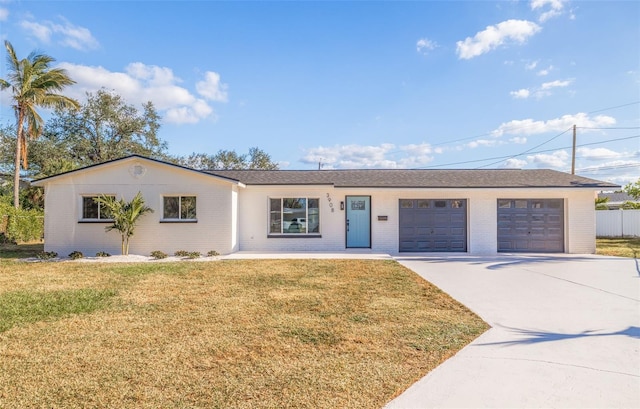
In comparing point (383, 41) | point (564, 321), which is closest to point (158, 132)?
point (383, 41)

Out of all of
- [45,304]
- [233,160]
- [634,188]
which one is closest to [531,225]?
[634,188]

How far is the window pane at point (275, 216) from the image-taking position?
1404cm

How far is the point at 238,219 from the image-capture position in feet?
45.6

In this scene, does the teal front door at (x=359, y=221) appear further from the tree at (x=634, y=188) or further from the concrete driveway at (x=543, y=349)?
the tree at (x=634, y=188)

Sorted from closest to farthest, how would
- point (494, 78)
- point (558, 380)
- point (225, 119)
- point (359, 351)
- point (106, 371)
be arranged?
1. point (558, 380)
2. point (106, 371)
3. point (359, 351)
4. point (494, 78)
5. point (225, 119)

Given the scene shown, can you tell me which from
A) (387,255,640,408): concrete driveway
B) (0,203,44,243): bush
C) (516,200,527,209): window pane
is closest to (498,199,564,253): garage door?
(516,200,527,209): window pane

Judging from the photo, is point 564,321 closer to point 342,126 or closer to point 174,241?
point 174,241

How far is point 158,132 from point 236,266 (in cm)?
2682

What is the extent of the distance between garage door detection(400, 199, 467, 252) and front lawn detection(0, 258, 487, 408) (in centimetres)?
626

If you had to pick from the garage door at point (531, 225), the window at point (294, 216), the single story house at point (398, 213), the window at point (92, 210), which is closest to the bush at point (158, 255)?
the single story house at point (398, 213)

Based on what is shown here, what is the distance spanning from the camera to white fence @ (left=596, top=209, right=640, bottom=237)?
21.0 metres

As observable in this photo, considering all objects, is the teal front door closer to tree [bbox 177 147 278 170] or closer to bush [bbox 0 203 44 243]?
bush [bbox 0 203 44 243]

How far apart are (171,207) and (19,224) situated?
1016 centimetres

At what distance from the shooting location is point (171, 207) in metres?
13.1
